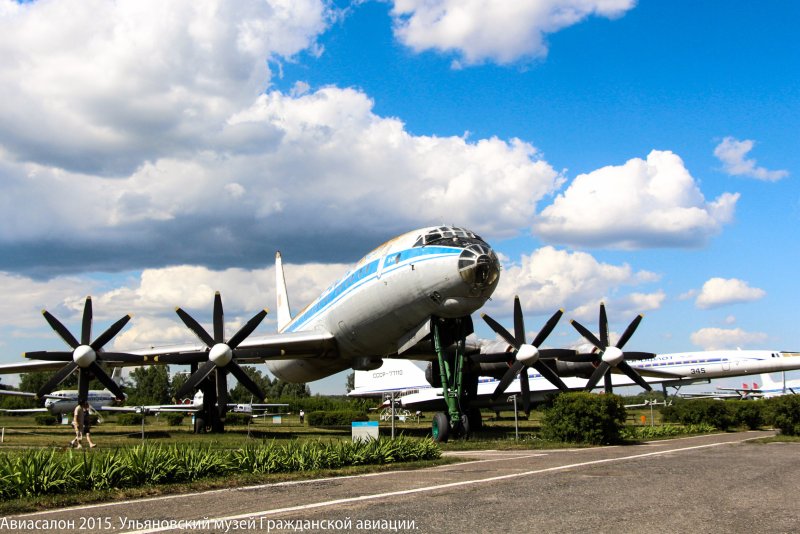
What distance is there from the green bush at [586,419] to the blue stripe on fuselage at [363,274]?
6.98 meters

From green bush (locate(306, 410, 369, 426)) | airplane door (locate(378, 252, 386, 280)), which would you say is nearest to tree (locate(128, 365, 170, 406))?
green bush (locate(306, 410, 369, 426))

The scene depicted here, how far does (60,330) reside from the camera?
27844mm

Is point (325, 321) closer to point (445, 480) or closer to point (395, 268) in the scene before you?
point (395, 268)

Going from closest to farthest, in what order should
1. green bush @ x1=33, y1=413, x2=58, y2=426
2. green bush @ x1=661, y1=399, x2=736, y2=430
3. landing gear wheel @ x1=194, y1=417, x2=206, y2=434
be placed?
landing gear wheel @ x1=194, y1=417, x2=206, y2=434 → green bush @ x1=661, y1=399, x2=736, y2=430 → green bush @ x1=33, y1=413, x2=58, y2=426

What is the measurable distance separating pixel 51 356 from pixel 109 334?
2470 mm

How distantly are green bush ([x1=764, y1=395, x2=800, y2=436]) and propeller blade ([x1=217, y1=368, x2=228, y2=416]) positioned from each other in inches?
881

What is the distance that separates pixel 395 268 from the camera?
2205 cm

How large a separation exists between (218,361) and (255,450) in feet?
40.4

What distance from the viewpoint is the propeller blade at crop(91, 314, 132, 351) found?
27.8 meters

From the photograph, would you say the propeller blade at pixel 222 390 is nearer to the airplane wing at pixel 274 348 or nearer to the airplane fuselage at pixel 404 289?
the airplane wing at pixel 274 348

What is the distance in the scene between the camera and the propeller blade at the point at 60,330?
27.7 m

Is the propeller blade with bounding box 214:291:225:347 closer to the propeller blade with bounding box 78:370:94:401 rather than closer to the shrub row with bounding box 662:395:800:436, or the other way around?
the propeller blade with bounding box 78:370:94:401

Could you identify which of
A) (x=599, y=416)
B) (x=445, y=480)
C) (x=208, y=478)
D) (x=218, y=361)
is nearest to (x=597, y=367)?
(x=599, y=416)

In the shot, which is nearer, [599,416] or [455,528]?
[455,528]
